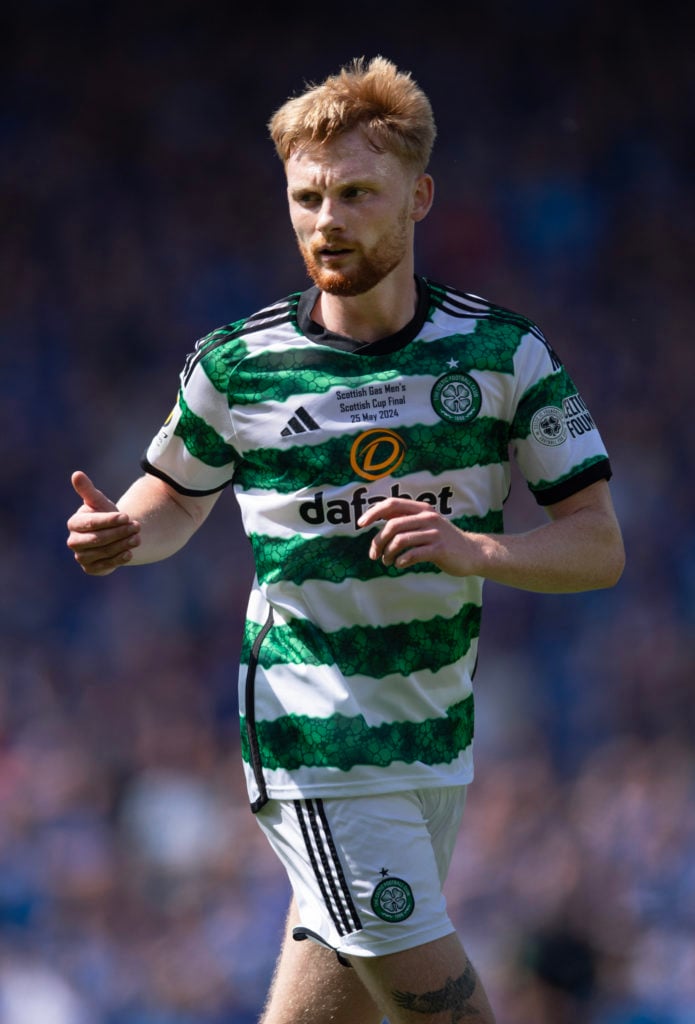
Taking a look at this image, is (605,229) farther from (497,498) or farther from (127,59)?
(497,498)

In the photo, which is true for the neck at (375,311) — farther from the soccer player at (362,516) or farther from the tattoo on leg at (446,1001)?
the tattoo on leg at (446,1001)

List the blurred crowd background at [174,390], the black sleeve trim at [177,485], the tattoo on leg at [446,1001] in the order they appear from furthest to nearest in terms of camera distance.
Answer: the blurred crowd background at [174,390]
the black sleeve trim at [177,485]
the tattoo on leg at [446,1001]

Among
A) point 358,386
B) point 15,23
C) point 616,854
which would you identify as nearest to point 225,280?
point 15,23

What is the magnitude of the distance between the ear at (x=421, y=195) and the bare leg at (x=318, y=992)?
1521 millimetres

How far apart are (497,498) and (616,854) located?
250 centimetres

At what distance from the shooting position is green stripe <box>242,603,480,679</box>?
9.92 feet

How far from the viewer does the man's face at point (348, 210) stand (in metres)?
3.01

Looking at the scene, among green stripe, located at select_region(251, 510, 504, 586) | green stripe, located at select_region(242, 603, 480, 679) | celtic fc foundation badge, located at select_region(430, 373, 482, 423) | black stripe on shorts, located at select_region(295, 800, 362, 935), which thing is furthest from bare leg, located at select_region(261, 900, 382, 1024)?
celtic fc foundation badge, located at select_region(430, 373, 482, 423)

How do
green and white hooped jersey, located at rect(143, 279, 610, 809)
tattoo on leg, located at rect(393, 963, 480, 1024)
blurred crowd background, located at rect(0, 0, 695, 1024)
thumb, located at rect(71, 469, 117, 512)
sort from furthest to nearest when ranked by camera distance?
blurred crowd background, located at rect(0, 0, 695, 1024) < green and white hooped jersey, located at rect(143, 279, 610, 809) < thumb, located at rect(71, 469, 117, 512) < tattoo on leg, located at rect(393, 963, 480, 1024)

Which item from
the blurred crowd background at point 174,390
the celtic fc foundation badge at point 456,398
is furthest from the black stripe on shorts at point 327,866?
the blurred crowd background at point 174,390

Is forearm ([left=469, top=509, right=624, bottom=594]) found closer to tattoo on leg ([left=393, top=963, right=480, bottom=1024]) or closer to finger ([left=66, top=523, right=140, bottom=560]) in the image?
finger ([left=66, top=523, right=140, bottom=560])

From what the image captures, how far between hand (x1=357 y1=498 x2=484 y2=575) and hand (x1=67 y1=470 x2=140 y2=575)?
1.54ft

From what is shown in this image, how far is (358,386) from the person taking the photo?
3070mm

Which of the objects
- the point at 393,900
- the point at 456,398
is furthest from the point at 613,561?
the point at 393,900
